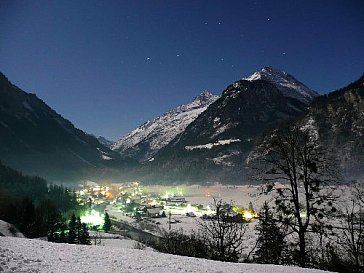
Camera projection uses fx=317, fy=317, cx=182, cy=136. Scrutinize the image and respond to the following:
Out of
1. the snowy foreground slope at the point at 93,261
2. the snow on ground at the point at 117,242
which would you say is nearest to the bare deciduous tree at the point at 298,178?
the snowy foreground slope at the point at 93,261

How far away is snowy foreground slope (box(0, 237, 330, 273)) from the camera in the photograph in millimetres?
13156

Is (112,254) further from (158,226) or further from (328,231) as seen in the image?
(158,226)

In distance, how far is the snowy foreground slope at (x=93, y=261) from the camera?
1316cm

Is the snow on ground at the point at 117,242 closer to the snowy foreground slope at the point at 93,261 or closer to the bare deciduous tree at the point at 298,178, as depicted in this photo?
the bare deciduous tree at the point at 298,178

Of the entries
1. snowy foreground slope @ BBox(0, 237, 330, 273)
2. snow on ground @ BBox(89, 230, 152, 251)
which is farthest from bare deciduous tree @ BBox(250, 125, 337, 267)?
snow on ground @ BBox(89, 230, 152, 251)

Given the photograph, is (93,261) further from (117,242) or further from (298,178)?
(117,242)

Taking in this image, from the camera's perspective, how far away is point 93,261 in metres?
14.6

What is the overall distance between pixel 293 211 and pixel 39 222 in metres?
91.2

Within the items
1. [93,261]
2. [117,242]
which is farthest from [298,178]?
[117,242]

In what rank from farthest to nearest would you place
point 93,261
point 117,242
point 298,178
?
point 117,242
point 298,178
point 93,261

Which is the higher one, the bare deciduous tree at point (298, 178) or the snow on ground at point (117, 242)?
the bare deciduous tree at point (298, 178)

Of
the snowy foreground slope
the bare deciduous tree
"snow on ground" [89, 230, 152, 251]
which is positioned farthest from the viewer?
"snow on ground" [89, 230, 152, 251]

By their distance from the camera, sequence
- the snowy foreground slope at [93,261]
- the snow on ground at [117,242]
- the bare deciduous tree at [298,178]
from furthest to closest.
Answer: the snow on ground at [117,242] < the bare deciduous tree at [298,178] < the snowy foreground slope at [93,261]

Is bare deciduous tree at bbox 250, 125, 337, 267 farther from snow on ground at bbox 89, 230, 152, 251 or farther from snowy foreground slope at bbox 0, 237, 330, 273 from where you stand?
snow on ground at bbox 89, 230, 152, 251
